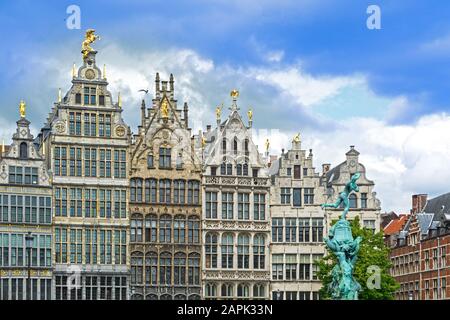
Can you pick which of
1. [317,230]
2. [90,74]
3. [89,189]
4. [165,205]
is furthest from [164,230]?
[90,74]

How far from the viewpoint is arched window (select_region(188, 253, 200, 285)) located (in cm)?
6650

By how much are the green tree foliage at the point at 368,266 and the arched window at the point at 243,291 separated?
5.25 m

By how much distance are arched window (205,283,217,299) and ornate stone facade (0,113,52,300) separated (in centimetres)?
944

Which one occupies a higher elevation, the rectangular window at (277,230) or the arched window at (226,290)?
the rectangular window at (277,230)

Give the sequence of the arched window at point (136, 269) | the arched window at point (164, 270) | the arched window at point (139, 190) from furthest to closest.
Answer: the arched window at point (139, 190) → the arched window at point (164, 270) → the arched window at point (136, 269)

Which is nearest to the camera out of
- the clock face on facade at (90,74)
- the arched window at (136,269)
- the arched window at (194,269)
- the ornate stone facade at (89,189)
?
the ornate stone facade at (89,189)

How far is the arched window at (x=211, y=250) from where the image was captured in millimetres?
66875

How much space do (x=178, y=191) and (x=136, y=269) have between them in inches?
208

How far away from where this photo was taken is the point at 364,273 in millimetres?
61656

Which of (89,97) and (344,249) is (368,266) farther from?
(89,97)

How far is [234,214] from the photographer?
6794cm

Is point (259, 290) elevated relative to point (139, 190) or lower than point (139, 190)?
lower

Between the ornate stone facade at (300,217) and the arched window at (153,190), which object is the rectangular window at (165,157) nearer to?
the arched window at (153,190)

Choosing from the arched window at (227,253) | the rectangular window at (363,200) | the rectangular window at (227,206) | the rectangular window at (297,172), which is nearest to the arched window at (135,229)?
the arched window at (227,253)
